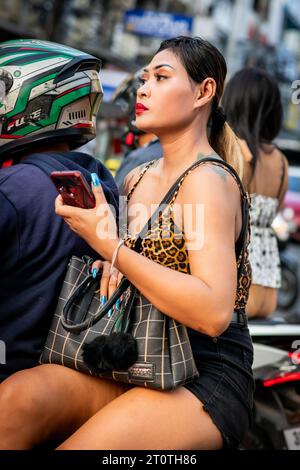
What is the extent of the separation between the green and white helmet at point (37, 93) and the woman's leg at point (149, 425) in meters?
0.98

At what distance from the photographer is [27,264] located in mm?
2199

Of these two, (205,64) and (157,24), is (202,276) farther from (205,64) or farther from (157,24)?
(157,24)

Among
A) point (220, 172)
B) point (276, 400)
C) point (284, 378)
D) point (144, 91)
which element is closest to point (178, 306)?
point (220, 172)

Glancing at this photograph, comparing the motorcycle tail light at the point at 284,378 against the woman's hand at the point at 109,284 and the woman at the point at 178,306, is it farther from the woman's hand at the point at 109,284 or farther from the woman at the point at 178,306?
the woman's hand at the point at 109,284

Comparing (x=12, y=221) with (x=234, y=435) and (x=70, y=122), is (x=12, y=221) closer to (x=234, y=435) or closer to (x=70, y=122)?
(x=70, y=122)

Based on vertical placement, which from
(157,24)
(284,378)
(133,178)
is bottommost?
(284,378)

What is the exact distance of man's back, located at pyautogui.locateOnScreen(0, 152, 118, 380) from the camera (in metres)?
2.18

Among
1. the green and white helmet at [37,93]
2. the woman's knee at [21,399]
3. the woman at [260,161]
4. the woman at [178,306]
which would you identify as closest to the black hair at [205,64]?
the woman at [178,306]

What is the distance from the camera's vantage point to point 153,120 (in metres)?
2.30

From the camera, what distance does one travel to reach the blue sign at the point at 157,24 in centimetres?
1784

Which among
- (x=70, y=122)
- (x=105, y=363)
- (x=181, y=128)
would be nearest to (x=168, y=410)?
(x=105, y=363)

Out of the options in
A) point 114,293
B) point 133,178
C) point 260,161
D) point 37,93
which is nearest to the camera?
point 114,293

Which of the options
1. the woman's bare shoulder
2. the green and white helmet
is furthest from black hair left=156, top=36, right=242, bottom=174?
the green and white helmet

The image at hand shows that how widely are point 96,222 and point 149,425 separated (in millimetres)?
564
